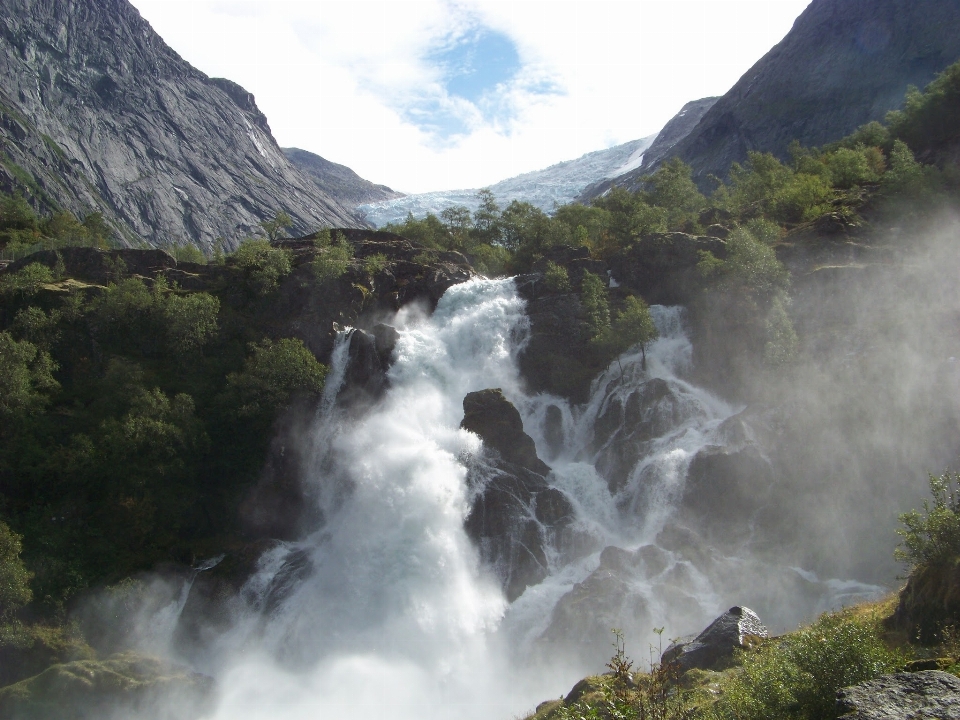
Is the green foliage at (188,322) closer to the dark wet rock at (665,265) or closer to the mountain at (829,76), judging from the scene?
the dark wet rock at (665,265)

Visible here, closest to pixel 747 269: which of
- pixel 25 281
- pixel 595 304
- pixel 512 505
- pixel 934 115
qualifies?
pixel 595 304

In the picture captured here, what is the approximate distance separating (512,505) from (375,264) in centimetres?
2684

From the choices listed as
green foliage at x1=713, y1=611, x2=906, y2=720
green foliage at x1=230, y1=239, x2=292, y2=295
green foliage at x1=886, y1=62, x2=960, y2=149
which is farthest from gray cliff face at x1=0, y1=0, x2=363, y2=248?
green foliage at x1=713, y1=611, x2=906, y2=720

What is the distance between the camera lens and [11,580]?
34.3m

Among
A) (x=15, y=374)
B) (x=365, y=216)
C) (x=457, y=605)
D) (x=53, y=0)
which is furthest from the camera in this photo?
(x=365, y=216)

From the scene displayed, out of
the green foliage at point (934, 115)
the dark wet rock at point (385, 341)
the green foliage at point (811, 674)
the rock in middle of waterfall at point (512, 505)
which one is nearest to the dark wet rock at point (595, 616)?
the rock in middle of waterfall at point (512, 505)

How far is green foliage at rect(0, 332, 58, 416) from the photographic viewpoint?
4303 centimetres

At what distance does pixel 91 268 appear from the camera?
57.1m

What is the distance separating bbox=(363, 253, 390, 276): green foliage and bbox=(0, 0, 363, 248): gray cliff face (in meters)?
90.7

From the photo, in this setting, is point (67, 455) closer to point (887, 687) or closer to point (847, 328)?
point (887, 687)

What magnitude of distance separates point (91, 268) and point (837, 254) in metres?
56.5

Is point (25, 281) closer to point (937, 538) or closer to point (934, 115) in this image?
point (937, 538)

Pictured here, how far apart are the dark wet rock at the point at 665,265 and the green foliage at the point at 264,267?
1032 inches

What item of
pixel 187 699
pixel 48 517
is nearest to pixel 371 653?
pixel 187 699
